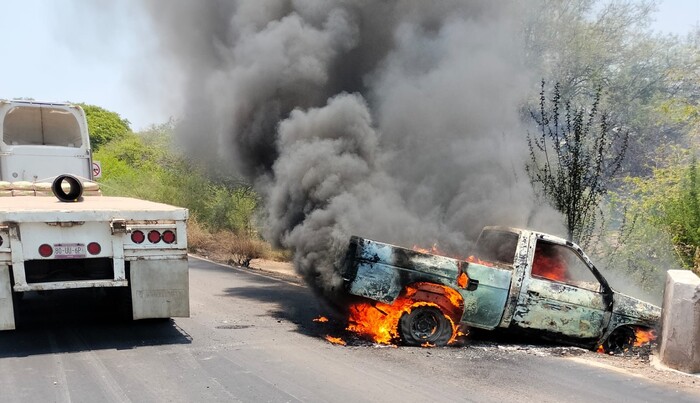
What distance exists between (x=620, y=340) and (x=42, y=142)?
8.96 metres

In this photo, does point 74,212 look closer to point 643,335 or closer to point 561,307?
point 561,307

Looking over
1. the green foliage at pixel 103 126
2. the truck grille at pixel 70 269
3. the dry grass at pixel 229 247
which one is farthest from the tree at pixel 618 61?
the green foliage at pixel 103 126

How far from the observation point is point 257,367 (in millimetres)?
5223

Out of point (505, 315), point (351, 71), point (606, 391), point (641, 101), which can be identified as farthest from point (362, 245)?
point (641, 101)

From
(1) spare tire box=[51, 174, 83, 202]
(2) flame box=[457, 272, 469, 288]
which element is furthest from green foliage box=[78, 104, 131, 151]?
(2) flame box=[457, 272, 469, 288]

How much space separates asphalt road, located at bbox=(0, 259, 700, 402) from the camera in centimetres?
458

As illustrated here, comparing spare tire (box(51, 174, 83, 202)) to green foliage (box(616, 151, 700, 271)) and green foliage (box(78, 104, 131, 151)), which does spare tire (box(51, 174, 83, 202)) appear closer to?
green foliage (box(616, 151, 700, 271))

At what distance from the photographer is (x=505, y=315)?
20.8 feet

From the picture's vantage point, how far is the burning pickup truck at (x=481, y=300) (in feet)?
20.0

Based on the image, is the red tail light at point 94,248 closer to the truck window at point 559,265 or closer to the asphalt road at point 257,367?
the asphalt road at point 257,367

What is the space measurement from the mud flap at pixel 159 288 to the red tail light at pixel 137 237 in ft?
0.71

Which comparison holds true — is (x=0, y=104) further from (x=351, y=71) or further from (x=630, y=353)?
(x=630, y=353)

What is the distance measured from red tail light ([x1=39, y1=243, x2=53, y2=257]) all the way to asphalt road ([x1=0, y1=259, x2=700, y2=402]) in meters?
0.99

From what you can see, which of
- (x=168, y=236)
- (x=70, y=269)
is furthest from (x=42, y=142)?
(x=168, y=236)
